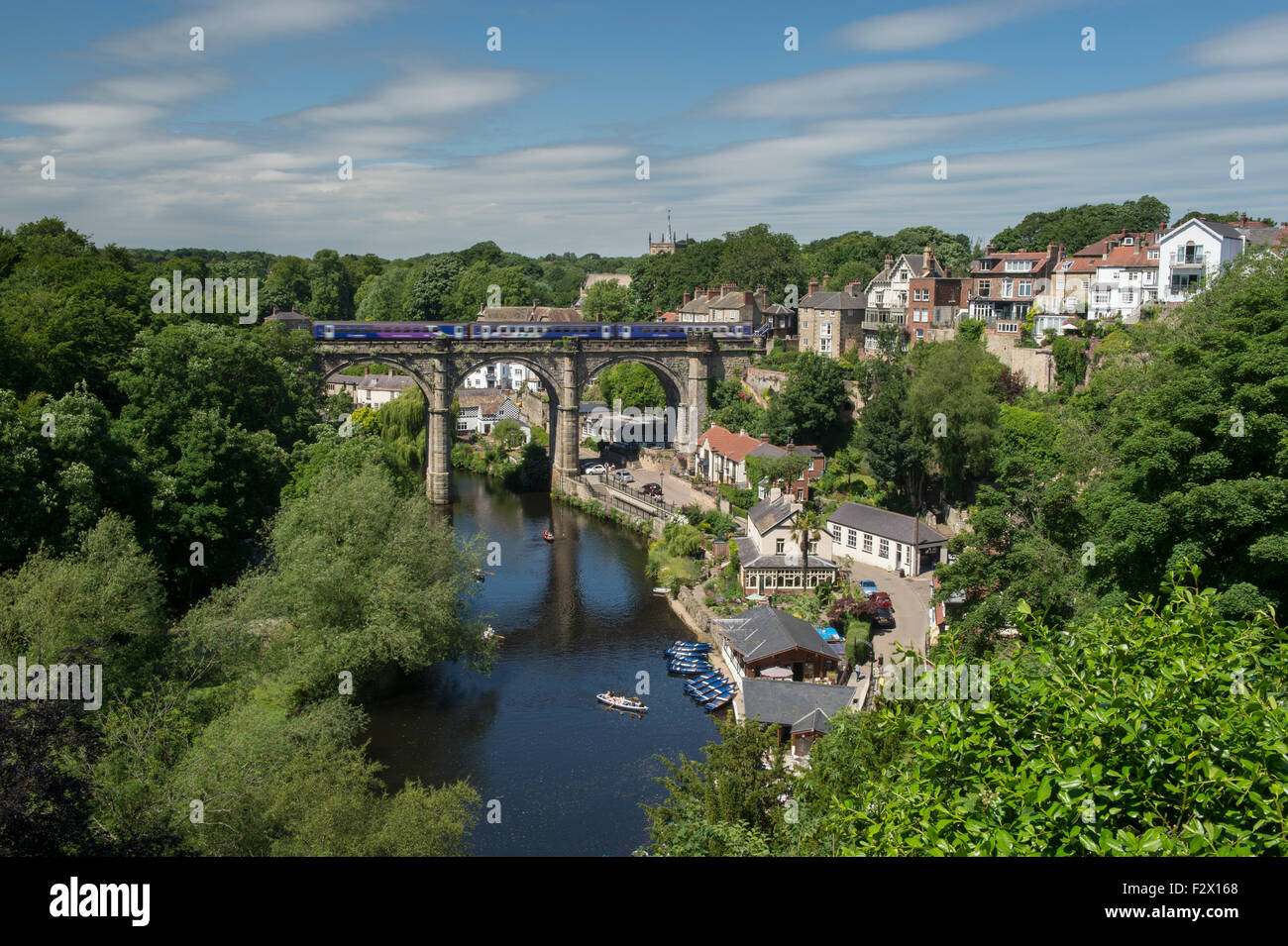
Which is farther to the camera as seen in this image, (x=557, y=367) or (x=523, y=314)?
(x=523, y=314)

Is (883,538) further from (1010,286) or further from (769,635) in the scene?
(1010,286)

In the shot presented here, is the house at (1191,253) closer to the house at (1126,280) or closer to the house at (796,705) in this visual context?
the house at (1126,280)

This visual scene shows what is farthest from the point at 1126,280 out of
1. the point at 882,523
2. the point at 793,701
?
the point at 793,701

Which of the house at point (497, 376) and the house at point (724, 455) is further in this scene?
the house at point (497, 376)

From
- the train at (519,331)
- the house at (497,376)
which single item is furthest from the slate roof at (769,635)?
the house at (497,376)
